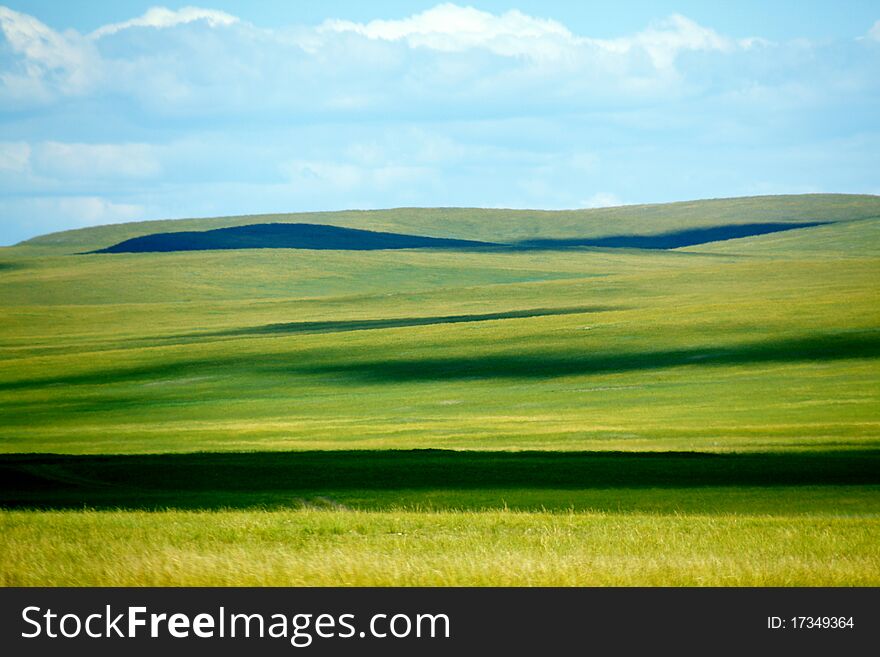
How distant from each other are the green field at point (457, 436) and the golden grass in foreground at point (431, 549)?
0.19 feet

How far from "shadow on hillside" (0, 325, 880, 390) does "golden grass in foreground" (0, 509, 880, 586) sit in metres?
37.9

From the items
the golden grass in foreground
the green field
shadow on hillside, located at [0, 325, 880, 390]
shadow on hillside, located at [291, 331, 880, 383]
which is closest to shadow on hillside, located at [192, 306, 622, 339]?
the green field

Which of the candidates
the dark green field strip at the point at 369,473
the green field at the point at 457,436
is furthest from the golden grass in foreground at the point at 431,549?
the dark green field strip at the point at 369,473

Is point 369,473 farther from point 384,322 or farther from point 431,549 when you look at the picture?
point 384,322

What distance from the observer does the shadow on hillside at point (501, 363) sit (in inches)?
2121

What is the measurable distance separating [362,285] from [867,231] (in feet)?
307

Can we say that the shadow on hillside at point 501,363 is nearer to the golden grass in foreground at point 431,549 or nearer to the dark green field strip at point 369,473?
the dark green field strip at point 369,473

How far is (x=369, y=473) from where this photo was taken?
2411cm

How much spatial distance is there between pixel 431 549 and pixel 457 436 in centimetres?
2276

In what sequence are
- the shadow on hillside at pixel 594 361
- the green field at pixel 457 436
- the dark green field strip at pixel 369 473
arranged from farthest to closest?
the shadow on hillside at pixel 594 361, the dark green field strip at pixel 369 473, the green field at pixel 457 436

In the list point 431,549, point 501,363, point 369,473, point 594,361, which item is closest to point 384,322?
point 501,363

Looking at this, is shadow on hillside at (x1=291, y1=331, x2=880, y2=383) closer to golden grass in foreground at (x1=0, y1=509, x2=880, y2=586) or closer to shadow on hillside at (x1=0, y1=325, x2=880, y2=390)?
shadow on hillside at (x1=0, y1=325, x2=880, y2=390)

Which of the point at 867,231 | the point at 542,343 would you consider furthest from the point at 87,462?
the point at 867,231

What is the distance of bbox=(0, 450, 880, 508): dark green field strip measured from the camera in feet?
69.1
